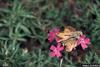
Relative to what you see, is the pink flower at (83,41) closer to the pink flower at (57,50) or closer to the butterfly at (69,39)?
the butterfly at (69,39)

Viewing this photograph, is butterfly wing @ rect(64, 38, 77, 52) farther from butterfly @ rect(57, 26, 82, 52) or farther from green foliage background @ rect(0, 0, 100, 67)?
green foliage background @ rect(0, 0, 100, 67)

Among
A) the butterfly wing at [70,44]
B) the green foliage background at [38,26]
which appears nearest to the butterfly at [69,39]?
the butterfly wing at [70,44]

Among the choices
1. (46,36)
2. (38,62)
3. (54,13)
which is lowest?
(38,62)

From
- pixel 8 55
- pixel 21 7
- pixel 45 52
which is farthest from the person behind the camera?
pixel 21 7

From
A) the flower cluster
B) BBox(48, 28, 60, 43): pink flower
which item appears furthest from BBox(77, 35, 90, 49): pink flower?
BBox(48, 28, 60, 43): pink flower

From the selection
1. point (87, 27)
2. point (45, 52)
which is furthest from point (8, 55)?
point (87, 27)

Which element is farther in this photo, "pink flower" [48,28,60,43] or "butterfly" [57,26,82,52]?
"pink flower" [48,28,60,43]

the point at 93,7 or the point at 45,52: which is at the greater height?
the point at 93,7

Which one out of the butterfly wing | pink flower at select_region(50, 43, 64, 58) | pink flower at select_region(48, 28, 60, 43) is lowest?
pink flower at select_region(50, 43, 64, 58)

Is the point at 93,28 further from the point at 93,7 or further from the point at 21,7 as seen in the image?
the point at 21,7

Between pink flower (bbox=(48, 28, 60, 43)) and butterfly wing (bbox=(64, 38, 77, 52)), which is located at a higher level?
pink flower (bbox=(48, 28, 60, 43))
